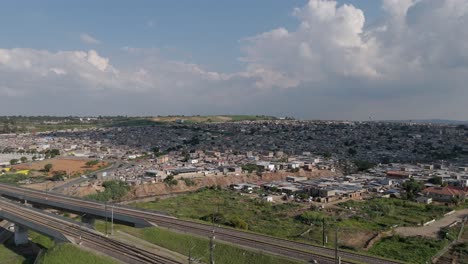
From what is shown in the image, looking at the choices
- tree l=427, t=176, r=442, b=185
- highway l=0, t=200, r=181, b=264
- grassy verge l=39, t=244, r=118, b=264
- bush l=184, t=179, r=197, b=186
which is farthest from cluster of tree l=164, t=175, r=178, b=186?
tree l=427, t=176, r=442, b=185

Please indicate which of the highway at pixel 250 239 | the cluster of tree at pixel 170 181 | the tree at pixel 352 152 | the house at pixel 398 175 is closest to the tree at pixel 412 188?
the house at pixel 398 175

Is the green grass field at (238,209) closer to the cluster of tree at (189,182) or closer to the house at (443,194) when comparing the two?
the cluster of tree at (189,182)

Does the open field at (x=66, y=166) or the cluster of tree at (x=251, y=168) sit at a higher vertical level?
the cluster of tree at (x=251, y=168)

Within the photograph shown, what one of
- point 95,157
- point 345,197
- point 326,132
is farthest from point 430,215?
point 326,132

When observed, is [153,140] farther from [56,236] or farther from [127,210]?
[56,236]

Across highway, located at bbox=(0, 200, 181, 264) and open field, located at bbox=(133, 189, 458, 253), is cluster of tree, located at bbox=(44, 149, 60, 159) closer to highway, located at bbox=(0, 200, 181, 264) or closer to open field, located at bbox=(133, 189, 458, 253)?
open field, located at bbox=(133, 189, 458, 253)

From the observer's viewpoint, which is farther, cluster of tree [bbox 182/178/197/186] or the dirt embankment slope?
cluster of tree [bbox 182/178/197/186]
